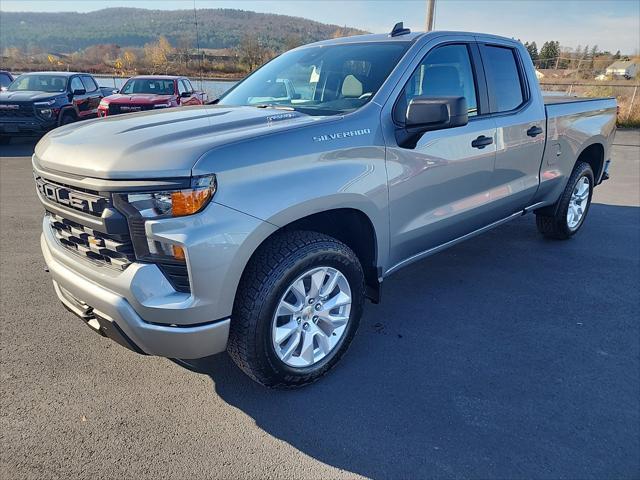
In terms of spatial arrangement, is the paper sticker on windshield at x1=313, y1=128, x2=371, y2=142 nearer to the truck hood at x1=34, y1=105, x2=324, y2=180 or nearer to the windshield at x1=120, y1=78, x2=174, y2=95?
the truck hood at x1=34, y1=105, x2=324, y2=180

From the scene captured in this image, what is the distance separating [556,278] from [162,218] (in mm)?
3627

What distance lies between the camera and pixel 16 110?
11.0 meters

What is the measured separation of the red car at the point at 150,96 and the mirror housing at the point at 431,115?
9.95 meters

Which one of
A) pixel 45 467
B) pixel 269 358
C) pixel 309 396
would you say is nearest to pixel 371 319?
pixel 309 396

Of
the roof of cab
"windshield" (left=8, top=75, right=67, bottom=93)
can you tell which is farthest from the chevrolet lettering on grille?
"windshield" (left=8, top=75, right=67, bottom=93)

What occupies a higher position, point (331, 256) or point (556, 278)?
point (331, 256)

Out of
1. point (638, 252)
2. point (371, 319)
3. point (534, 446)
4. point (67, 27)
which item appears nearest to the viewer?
point (534, 446)

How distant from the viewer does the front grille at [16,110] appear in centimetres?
1099

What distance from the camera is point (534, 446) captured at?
2.30 m

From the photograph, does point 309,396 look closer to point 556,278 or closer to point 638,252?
point 556,278

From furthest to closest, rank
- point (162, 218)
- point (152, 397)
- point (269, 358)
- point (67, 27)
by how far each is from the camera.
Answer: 1. point (67, 27)
2. point (152, 397)
3. point (269, 358)
4. point (162, 218)

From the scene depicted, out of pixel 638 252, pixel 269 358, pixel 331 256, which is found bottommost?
pixel 638 252

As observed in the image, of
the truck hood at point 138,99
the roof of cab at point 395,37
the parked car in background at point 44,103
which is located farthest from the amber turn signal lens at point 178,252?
the parked car in background at point 44,103

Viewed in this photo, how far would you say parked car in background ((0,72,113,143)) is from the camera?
→ 11.0 m
